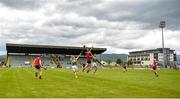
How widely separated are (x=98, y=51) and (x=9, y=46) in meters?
39.6

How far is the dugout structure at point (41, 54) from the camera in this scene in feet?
419

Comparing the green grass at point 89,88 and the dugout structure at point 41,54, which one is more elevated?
the dugout structure at point 41,54

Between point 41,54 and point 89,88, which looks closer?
point 89,88

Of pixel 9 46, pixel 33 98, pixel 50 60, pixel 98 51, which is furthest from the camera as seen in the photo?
pixel 98 51

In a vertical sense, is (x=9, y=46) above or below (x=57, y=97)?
above

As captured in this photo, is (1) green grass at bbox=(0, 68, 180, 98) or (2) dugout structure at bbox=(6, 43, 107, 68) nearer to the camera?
(1) green grass at bbox=(0, 68, 180, 98)

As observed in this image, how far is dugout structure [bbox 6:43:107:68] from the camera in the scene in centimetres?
12762

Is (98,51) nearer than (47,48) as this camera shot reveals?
No

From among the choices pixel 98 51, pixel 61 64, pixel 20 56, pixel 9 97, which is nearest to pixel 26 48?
pixel 20 56

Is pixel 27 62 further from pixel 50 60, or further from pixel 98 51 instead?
pixel 98 51

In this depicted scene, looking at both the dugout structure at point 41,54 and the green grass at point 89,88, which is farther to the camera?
the dugout structure at point 41,54

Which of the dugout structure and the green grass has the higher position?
the dugout structure

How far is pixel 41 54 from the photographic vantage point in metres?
134

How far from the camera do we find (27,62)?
420 ft
